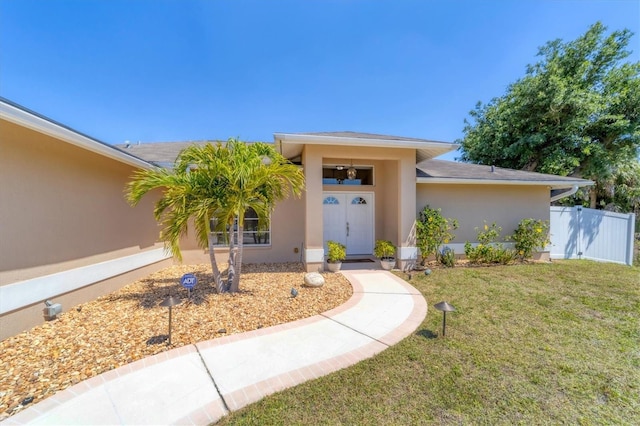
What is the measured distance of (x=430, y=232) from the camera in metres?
8.71

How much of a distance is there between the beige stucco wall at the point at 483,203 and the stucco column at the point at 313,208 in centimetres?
409

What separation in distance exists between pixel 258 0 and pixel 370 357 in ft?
36.3

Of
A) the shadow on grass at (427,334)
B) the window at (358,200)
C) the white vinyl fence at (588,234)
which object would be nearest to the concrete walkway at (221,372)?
the shadow on grass at (427,334)

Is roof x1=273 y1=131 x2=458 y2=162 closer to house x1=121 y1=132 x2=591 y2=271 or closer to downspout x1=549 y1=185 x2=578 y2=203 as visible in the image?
house x1=121 y1=132 x2=591 y2=271

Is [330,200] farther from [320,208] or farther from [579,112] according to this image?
[579,112]

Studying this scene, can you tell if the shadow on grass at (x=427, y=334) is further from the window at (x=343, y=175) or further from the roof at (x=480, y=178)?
the window at (x=343, y=175)

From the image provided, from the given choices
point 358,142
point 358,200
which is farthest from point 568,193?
point 358,142

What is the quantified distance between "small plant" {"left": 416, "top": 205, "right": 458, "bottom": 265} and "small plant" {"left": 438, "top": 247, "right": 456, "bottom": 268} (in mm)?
216

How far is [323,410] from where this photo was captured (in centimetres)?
258

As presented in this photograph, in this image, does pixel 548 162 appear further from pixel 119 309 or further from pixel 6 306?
pixel 6 306

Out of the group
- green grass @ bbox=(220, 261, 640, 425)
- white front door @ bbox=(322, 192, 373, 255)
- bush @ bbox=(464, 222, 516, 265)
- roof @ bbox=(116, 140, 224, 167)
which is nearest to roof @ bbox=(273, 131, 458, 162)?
white front door @ bbox=(322, 192, 373, 255)

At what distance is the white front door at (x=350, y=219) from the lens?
32.7ft

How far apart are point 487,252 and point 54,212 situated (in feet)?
39.0

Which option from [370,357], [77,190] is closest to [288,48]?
[77,190]
